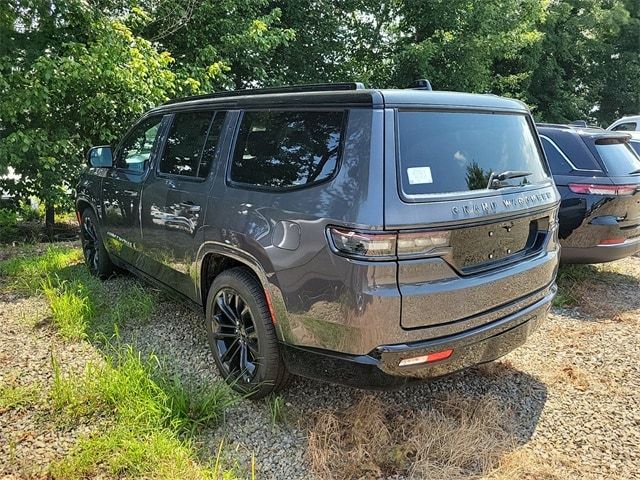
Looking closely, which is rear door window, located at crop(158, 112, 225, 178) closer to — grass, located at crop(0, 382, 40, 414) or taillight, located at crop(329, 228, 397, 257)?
taillight, located at crop(329, 228, 397, 257)

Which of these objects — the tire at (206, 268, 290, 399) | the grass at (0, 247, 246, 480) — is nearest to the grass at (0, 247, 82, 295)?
the grass at (0, 247, 246, 480)

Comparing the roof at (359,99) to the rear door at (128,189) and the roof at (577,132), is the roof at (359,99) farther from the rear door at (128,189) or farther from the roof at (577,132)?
the roof at (577,132)

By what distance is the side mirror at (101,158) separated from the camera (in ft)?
15.3

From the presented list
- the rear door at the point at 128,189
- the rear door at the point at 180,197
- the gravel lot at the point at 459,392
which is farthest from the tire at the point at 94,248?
the rear door at the point at 180,197

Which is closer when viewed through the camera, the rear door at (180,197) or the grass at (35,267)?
the rear door at (180,197)

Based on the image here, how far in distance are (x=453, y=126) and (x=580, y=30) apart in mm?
22082

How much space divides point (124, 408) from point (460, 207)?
2.10 m

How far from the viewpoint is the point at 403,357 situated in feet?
7.59

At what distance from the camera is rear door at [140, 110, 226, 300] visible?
10.9 feet

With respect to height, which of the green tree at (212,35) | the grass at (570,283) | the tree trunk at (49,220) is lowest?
the grass at (570,283)

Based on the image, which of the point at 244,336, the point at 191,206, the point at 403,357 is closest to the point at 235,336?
the point at 244,336

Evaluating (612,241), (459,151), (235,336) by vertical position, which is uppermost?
(459,151)

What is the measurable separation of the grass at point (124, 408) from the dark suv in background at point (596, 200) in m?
3.77

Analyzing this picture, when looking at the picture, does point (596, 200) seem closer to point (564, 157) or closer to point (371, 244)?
point (564, 157)
